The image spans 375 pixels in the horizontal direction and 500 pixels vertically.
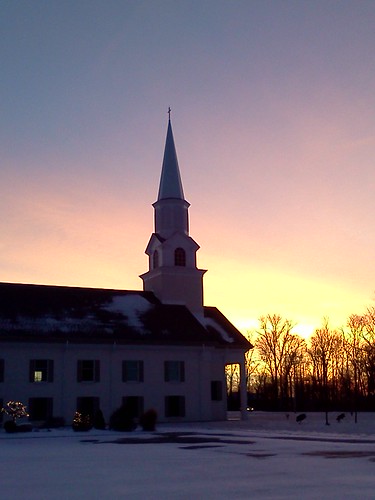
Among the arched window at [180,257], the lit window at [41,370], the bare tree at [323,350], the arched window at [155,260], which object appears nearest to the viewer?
the lit window at [41,370]

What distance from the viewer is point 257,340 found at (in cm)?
10338

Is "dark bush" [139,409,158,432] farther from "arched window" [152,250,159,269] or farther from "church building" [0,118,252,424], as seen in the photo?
"arched window" [152,250,159,269]

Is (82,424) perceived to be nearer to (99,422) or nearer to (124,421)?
(124,421)

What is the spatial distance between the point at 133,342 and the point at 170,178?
16523mm

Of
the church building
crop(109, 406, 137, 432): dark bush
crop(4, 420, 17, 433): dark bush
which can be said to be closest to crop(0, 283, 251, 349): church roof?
the church building

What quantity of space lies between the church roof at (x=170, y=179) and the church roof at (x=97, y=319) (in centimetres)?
895

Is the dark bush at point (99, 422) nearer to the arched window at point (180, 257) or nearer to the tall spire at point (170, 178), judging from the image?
the arched window at point (180, 257)

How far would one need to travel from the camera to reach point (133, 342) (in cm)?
5025

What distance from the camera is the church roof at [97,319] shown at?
1889 inches

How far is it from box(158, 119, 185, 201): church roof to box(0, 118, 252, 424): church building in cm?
10

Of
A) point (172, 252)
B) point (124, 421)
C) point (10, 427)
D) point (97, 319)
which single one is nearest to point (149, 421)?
point (124, 421)

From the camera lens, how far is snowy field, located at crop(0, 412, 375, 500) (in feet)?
44.4

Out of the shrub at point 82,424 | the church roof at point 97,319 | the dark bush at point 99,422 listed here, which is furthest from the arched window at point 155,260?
the shrub at point 82,424

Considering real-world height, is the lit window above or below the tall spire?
below
